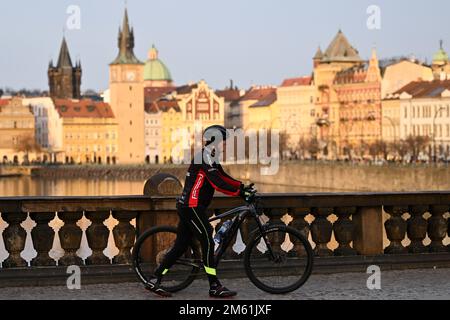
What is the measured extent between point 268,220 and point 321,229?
0.58m

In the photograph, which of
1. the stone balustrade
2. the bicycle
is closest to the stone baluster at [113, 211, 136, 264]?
the stone balustrade

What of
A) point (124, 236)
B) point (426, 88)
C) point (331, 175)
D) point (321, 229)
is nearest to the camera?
point (124, 236)

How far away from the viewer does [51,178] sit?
6732 inches

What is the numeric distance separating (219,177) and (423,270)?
124 inches

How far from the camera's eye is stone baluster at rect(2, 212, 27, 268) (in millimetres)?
15305

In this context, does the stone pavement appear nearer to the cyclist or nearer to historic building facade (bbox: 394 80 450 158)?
the cyclist

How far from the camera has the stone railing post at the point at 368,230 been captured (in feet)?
53.9

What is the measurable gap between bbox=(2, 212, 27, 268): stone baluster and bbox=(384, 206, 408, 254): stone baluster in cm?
391

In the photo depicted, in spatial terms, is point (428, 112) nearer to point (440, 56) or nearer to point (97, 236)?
point (440, 56)

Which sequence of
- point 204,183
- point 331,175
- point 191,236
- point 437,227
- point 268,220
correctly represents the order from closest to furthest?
point 204,183, point 191,236, point 268,220, point 437,227, point 331,175

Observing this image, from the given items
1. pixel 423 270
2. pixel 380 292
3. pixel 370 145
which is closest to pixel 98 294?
pixel 380 292

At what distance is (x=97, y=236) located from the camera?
15.6 meters

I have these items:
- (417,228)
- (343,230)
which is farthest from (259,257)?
(417,228)
